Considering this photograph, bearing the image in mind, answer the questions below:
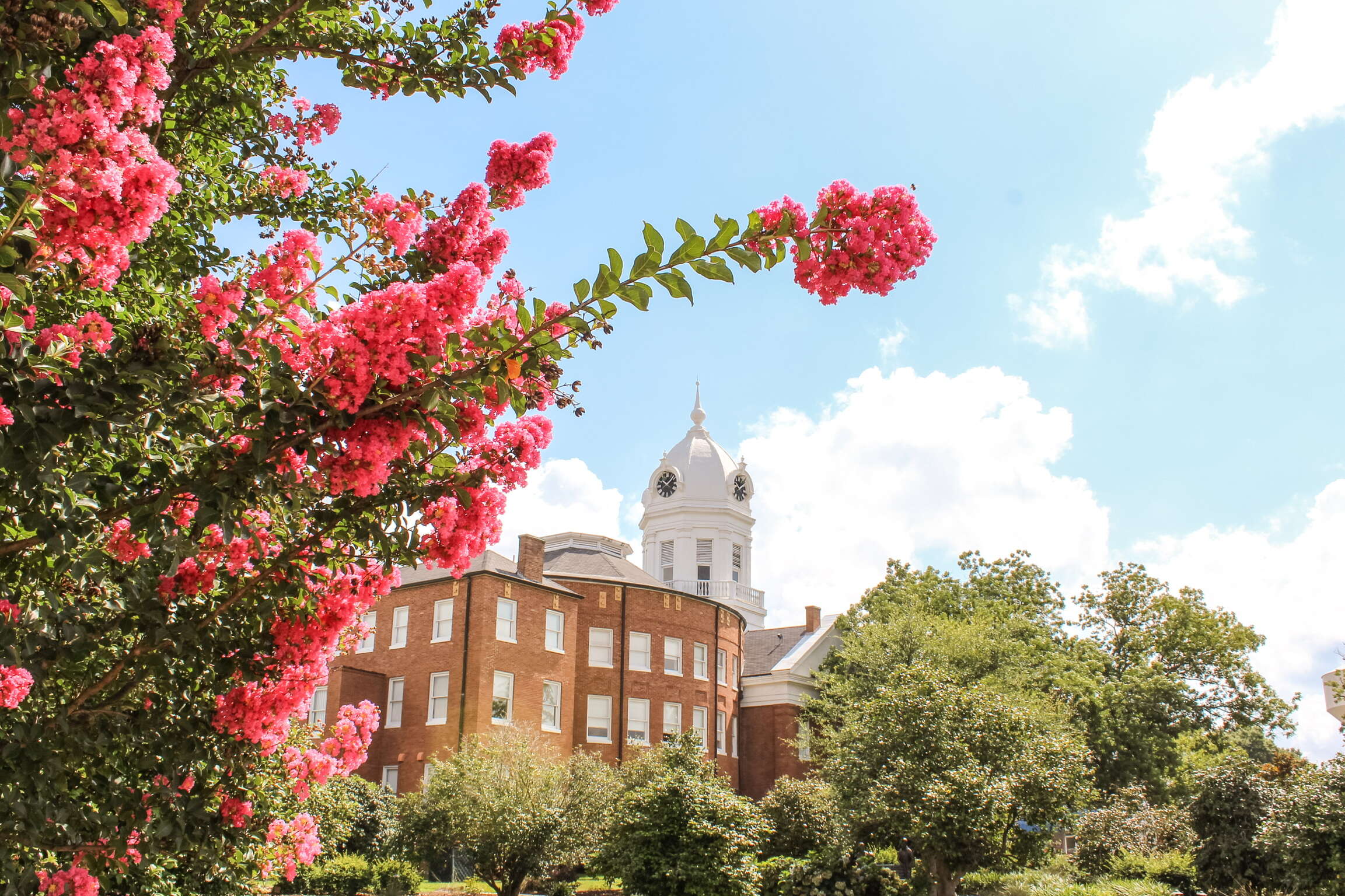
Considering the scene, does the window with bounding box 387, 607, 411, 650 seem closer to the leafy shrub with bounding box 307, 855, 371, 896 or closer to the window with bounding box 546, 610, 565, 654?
the window with bounding box 546, 610, 565, 654

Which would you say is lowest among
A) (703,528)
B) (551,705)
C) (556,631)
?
(551,705)

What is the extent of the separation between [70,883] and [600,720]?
3451 centimetres

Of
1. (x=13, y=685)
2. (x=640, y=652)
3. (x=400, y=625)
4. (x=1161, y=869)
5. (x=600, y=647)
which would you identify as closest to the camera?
(x=13, y=685)

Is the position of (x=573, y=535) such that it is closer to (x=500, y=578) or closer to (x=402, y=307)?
(x=500, y=578)

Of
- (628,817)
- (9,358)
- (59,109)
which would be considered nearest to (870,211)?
(59,109)

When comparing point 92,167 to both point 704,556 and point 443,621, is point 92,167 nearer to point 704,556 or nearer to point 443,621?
point 443,621

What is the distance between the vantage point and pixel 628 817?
20828 millimetres

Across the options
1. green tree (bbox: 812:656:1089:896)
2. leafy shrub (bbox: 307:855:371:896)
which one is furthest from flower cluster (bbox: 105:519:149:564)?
leafy shrub (bbox: 307:855:371:896)

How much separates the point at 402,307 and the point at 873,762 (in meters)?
22.4

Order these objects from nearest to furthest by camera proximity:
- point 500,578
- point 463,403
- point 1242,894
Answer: point 463,403
point 1242,894
point 500,578

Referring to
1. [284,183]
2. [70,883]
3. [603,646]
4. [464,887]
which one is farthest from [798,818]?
[284,183]

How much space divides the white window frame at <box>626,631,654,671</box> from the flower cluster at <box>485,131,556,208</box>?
35411 millimetres

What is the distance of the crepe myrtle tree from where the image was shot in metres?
3.32

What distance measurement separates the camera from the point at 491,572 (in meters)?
34.9
